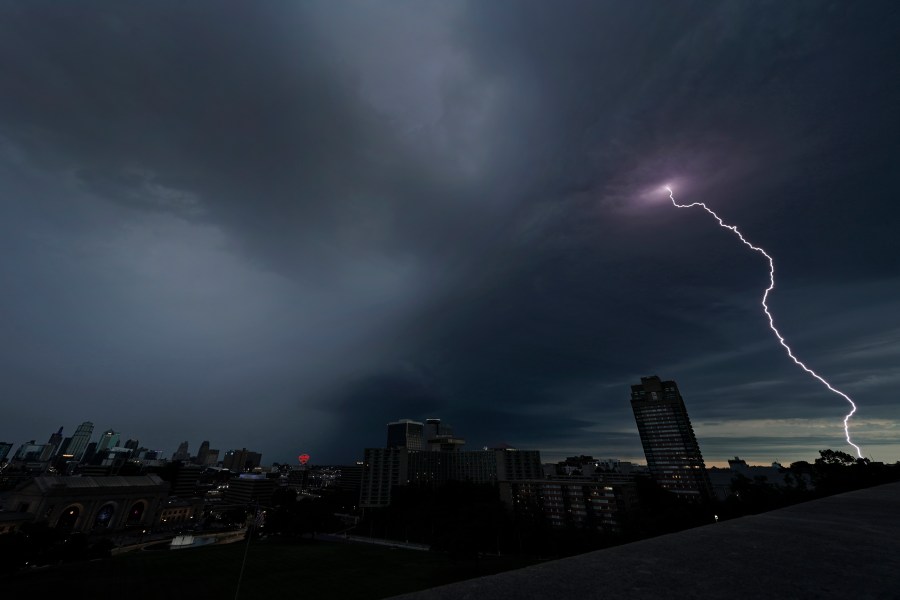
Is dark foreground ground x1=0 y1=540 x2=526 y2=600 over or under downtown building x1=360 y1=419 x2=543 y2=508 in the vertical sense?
under

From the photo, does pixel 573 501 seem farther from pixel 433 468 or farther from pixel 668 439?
pixel 433 468

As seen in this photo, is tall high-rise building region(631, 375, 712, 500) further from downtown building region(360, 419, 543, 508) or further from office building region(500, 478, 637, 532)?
office building region(500, 478, 637, 532)

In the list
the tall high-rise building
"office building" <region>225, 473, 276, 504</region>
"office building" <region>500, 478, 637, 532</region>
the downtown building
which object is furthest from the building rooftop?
the tall high-rise building

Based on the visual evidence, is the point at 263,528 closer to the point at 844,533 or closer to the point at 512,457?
the point at 512,457

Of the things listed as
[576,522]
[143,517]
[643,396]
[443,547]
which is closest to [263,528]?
[143,517]

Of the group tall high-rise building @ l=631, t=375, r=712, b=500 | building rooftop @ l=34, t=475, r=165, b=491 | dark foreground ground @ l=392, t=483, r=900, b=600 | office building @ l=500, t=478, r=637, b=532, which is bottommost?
office building @ l=500, t=478, r=637, b=532

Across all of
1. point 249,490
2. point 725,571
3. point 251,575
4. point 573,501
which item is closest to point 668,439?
point 573,501
